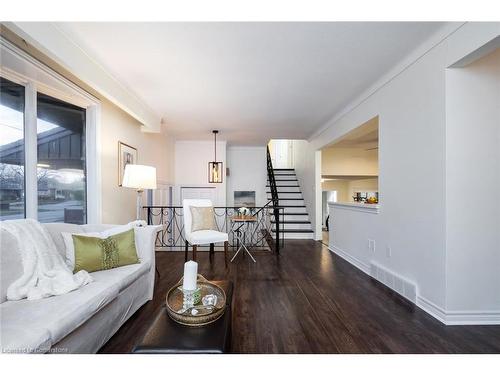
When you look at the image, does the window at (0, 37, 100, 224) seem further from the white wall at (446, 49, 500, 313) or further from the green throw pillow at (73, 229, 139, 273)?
the white wall at (446, 49, 500, 313)

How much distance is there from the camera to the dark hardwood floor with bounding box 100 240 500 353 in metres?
1.74

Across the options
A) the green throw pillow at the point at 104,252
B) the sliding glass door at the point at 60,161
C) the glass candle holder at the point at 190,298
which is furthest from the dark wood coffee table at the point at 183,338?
the sliding glass door at the point at 60,161

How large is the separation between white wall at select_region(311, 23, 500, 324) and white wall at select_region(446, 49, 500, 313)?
55 mm

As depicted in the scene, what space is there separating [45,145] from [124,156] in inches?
50.1

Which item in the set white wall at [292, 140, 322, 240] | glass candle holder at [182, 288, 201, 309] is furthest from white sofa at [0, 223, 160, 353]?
white wall at [292, 140, 322, 240]

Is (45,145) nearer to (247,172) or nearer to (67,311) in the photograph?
(67,311)

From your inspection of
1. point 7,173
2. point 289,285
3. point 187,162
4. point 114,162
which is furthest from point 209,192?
point 7,173

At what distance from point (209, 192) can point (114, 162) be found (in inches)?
131

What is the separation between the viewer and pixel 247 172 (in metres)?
7.20

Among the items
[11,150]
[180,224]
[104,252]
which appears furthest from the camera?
[180,224]

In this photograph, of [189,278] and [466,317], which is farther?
[466,317]

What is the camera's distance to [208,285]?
177 centimetres

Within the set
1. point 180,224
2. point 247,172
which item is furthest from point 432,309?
point 247,172
